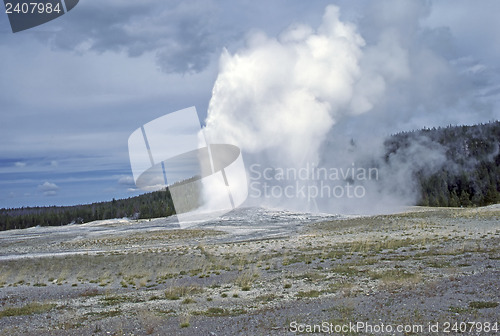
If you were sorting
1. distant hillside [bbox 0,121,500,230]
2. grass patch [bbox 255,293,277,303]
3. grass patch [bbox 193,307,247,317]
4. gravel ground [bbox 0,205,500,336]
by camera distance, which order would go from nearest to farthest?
gravel ground [bbox 0,205,500,336] → grass patch [bbox 193,307,247,317] → grass patch [bbox 255,293,277,303] → distant hillside [bbox 0,121,500,230]

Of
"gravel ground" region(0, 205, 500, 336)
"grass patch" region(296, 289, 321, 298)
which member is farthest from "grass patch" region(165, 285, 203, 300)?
"grass patch" region(296, 289, 321, 298)

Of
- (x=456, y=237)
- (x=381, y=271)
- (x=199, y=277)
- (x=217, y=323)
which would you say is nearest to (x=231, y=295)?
(x=217, y=323)

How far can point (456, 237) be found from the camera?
30.0 metres

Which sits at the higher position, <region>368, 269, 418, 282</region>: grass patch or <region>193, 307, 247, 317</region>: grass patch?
<region>193, 307, 247, 317</region>: grass patch

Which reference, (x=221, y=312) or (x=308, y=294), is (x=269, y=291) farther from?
(x=221, y=312)

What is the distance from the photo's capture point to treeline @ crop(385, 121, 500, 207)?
101000 millimetres

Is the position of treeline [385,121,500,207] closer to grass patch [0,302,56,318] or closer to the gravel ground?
the gravel ground

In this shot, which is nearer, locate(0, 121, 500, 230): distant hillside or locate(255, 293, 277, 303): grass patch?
locate(255, 293, 277, 303): grass patch

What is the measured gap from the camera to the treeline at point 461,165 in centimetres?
10100

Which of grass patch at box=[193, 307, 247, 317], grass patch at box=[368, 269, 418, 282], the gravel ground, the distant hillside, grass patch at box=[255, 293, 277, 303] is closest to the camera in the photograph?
the gravel ground

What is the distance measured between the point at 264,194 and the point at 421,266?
77.7 meters

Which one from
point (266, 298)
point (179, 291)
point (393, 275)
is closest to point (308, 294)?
point (266, 298)

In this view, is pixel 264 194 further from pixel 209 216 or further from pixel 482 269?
pixel 482 269

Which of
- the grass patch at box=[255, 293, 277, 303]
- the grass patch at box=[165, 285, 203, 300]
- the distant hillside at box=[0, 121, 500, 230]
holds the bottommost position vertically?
the grass patch at box=[255, 293, 277, 303]
